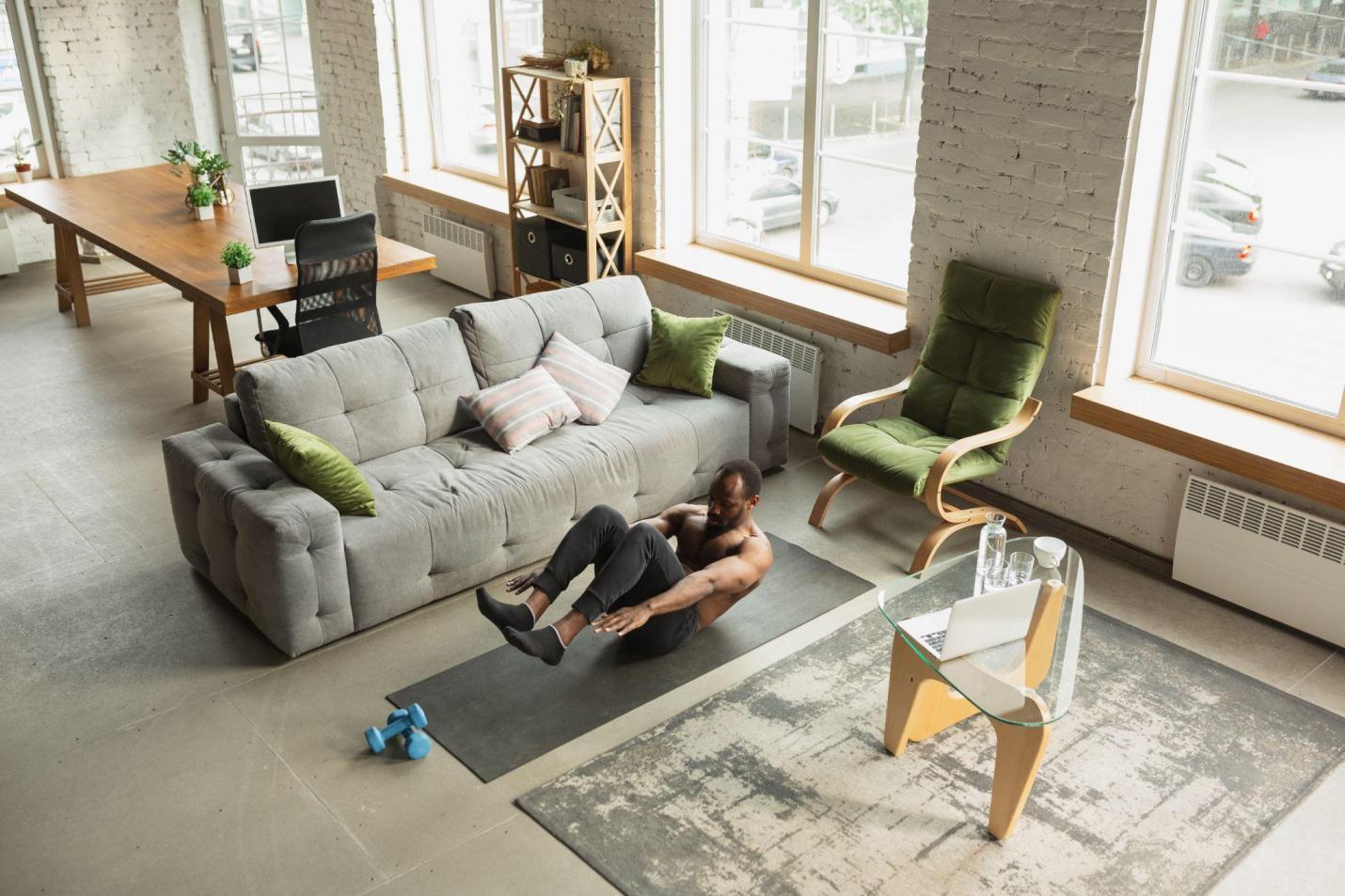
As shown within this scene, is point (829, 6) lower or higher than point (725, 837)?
higher

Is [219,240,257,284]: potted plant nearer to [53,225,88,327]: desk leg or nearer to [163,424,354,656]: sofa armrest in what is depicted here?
[163,424,354,656]: sofa armrest

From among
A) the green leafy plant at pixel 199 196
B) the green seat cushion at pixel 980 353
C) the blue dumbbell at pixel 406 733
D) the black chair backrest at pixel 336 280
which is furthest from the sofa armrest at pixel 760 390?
the green leafy plant at pixel 199 196

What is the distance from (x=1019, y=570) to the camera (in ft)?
12.9

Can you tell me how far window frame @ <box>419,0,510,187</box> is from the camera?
802cm

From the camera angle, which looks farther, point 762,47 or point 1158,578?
point 762,47

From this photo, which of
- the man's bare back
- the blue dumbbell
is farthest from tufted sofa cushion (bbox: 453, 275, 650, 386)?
the blue dumbbell

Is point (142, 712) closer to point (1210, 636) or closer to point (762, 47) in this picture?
point (1210, 636)

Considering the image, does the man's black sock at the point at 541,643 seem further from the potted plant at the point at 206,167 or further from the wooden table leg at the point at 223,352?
the potted plant at the point at 206,167

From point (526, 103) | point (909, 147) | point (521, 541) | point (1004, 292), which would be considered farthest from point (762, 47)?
point (521, 541)

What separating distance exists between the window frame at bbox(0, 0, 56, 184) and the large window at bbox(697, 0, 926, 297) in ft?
18.1

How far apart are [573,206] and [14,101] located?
16.6ft

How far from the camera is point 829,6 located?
5.98 m

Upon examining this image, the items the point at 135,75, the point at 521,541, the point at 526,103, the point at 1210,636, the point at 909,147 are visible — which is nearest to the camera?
the point at 1210,636

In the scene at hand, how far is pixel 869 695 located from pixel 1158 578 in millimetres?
1577
